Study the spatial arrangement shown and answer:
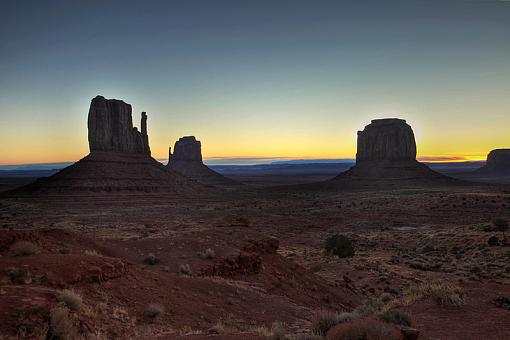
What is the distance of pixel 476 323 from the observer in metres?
9.56

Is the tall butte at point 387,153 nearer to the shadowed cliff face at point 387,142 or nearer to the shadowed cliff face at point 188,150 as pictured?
the shadowed cliff face at point 387,142

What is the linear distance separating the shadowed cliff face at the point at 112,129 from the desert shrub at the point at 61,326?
3377 inches

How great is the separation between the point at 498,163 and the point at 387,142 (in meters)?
98.5

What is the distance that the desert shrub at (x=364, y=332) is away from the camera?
6848 mm

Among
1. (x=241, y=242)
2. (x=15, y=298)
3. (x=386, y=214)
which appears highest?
(x=15, y=298)

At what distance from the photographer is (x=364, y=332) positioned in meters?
6.95

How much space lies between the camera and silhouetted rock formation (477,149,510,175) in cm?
17438

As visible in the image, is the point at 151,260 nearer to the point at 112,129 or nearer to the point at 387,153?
the point at 112,129

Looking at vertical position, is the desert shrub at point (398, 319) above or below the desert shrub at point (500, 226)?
above

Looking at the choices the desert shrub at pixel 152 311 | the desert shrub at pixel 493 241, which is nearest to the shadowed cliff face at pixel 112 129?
the desert shrub at pixel 493 241

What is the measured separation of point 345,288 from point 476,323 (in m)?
10.1

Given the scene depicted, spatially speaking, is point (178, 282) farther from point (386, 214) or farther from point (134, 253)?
point (386, 214)

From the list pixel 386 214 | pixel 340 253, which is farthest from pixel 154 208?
pixel 340 253

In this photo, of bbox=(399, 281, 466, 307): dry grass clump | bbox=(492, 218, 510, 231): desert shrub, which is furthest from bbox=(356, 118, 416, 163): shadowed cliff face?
bbox=(399, 281, 466, 307): dry grass clump
